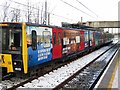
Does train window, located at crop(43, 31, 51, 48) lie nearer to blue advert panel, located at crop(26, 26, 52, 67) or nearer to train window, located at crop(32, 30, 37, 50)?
blue advert panel, located at crop(26, 26, 52, 67)

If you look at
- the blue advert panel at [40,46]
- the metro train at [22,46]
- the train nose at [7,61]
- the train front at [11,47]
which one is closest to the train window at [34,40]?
the metro train at [22,46]

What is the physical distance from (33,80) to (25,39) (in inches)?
74.2

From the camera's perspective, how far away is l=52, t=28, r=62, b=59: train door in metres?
16.1

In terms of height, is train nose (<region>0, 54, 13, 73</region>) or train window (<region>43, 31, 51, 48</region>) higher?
train window (<region>43, 31, 51, 48</region>)

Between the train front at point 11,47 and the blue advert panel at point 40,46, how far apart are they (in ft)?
1.51

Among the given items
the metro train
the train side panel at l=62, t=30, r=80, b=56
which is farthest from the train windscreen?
the train side panel at l=62, t=30, r=80, b=56

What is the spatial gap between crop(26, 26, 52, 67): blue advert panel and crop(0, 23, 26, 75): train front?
46 centimetres

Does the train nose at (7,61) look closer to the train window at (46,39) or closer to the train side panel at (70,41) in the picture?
the train window at (46,39)

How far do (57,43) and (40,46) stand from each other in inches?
138

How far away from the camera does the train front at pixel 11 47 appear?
1186 cm

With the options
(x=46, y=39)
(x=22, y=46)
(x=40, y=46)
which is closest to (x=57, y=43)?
(x=46, y=39)

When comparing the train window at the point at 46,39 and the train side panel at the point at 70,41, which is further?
the train side panel at the point at 70,41

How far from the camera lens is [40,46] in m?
13.4

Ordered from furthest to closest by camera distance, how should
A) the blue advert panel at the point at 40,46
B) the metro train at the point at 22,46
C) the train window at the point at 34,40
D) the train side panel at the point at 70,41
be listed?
the train side panel at the point at 70,41
the train window at the point at 34,40
the blue advert panel at the point at 40,46
the metro train at the point at 22,46
